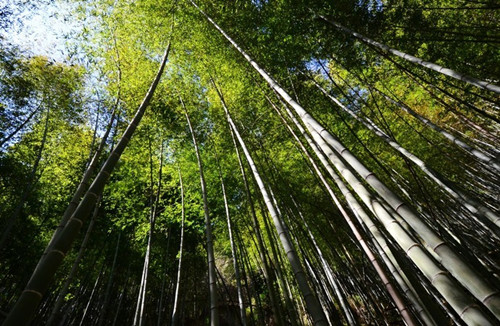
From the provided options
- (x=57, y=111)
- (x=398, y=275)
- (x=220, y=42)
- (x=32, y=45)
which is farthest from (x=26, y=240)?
(x=398, y=275)

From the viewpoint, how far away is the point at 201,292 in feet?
26.5

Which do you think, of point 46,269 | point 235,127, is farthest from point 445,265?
point 235,127

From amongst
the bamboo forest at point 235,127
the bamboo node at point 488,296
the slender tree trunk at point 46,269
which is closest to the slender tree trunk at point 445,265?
the bamboo node at point 488,296

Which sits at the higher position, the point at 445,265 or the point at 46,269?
the point at 46,269

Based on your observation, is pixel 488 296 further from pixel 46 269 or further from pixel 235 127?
pixel 235 127

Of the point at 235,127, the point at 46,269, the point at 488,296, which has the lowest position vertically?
the point at 488,296

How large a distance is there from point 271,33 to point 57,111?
5.27 m

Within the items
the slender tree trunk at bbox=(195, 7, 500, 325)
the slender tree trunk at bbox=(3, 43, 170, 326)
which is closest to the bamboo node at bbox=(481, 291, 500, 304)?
the slender tree trunk at bbox=(195, 7, 500, 325)

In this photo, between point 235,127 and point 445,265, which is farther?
point 235,127

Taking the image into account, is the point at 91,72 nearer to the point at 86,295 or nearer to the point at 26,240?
the point at 26,240

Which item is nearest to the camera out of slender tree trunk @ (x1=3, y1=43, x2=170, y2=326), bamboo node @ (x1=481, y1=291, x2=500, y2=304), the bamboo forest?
bamboo node @ (x1=481, y1=291, x2=500, y2=304)

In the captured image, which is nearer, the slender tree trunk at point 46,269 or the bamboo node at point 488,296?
the bamboo node at point 488,296

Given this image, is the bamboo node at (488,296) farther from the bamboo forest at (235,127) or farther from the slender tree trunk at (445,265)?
the bamboo forest at (235,127)

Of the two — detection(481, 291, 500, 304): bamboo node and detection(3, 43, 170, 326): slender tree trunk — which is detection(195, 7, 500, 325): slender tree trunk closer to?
detection(481, 291, 500, 304): bamboo node
